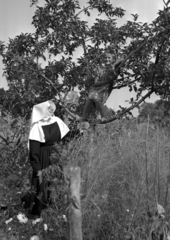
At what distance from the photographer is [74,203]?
296 centimetres

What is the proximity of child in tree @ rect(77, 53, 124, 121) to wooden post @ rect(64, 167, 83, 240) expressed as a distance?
331 centimetres

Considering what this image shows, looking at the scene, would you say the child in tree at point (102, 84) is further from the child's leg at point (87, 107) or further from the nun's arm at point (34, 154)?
the nun's arm at point (34, 154)

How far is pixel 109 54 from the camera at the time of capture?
6.26 metres

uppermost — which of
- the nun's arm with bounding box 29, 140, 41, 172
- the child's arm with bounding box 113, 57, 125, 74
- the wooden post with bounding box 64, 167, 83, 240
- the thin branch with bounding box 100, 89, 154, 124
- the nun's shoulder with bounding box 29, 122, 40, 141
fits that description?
the child's arm with bounding box 113, 57, 125, 74

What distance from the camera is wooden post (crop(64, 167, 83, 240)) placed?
297cm

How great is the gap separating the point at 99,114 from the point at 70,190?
4119mm

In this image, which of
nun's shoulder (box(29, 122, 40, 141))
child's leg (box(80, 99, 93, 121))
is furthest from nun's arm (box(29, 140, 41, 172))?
child's leg (box(80, 99, 93, 121))

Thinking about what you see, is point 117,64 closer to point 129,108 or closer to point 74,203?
point 129,108

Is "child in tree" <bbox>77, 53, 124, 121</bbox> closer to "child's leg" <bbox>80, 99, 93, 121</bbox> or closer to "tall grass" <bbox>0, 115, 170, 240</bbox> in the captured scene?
"child's leg" <bbox>80, 99, 93, 121</bbox>

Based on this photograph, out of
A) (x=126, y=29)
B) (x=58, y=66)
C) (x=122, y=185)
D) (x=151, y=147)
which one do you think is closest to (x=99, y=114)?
(x=58, y=66)

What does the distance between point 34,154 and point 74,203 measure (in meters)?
1.72

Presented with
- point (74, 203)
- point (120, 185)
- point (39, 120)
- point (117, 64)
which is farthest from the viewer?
point (117, 64)

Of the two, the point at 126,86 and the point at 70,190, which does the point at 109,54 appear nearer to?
the point at 126,86

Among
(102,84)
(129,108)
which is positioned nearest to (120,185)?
(129,108)
